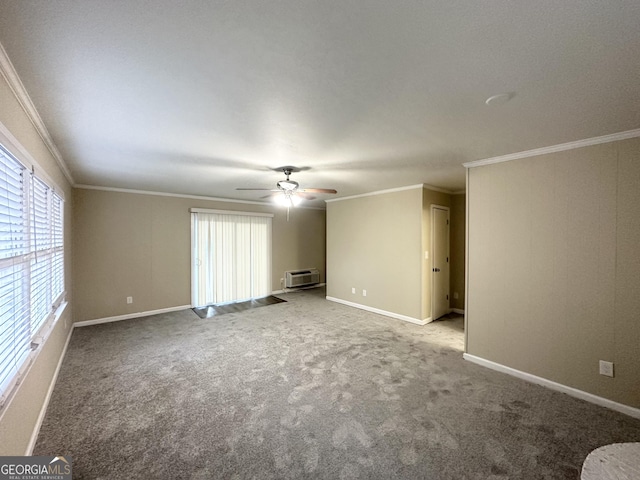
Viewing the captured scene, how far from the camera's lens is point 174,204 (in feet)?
17.2

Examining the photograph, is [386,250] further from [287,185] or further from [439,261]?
[287,185]

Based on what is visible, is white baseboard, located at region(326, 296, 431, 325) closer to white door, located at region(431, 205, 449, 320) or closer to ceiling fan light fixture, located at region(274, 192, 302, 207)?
white door, located at region(431, 205, 449, 320)

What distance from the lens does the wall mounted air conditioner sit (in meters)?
6.96

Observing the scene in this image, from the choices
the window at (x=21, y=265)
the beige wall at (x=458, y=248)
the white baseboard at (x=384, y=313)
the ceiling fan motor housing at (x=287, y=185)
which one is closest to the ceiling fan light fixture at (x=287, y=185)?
the ceiling fan motor housing at (x=287, y=185)

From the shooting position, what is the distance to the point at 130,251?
15.7ft

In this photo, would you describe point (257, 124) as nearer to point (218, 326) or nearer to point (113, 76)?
point (113, 76)

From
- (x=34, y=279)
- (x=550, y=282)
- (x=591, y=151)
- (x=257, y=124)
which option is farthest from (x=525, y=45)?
(x=34, y=279)

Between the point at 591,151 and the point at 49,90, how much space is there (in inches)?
164

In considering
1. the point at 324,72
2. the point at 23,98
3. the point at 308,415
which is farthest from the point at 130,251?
the point at 324,72

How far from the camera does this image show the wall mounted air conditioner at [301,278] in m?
6.96

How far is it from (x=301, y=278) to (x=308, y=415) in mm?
4992

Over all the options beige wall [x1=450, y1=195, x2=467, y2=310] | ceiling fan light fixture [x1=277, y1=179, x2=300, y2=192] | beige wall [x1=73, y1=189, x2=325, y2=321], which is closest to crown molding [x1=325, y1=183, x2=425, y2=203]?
beige wall [x1=450, y1=195, x2=467, y2=310]

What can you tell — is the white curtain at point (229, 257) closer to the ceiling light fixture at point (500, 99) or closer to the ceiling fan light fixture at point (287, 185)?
the ceiling fan light fixture at point (287, 185)

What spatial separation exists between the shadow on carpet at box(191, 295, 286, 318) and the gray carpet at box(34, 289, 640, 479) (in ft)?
4.66
